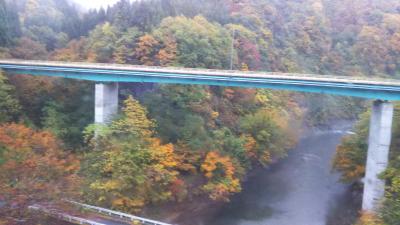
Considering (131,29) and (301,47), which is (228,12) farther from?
(131,29)

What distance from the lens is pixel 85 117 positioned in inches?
1219

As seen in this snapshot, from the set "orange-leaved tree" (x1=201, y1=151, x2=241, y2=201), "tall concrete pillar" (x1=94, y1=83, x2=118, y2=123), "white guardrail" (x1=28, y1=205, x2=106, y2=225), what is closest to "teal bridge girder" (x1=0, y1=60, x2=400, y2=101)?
"tall concrete pillar" (x1=94, y1=83, x2=118, y2=123)

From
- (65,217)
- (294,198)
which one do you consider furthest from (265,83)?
(65,217)

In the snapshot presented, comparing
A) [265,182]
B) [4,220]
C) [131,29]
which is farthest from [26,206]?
[131,29]

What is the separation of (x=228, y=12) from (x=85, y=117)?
27717 millimetres

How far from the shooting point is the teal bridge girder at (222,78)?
25.8m

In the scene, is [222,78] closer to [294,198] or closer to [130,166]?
[294,198]

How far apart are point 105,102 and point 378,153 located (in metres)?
17.1

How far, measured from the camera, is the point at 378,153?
24188 millimetres

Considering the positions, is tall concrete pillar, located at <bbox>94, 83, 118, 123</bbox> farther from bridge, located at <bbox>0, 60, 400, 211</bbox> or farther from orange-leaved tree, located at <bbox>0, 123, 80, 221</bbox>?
orange-leaved tree, located at <bbox>0, 123, 80, 221</bbox>

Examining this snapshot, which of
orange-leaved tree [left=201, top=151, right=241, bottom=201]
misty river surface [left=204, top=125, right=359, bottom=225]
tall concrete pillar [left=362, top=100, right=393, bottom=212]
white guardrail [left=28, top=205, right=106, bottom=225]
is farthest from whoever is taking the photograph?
orange-leaved tree [left=201, top=151, right=241, bottom=201]

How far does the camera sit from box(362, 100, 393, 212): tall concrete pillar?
24203 mm

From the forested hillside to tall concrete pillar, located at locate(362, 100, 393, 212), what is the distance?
3.13 meters

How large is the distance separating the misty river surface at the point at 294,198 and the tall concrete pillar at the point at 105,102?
9844mm
